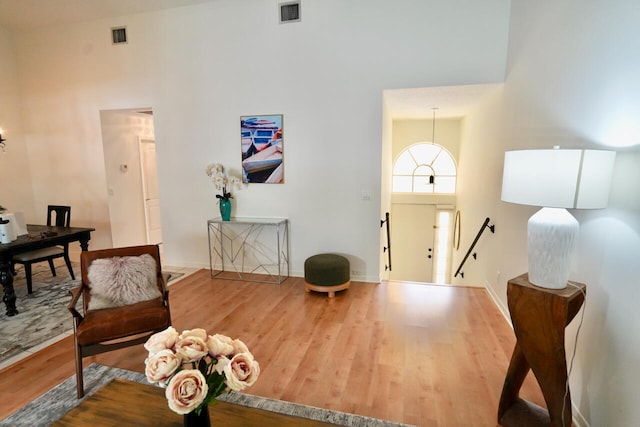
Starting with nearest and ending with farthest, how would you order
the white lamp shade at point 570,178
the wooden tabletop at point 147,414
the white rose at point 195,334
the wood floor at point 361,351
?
the white rose at point 195,334
the wooden tabletop at point 147,414
the white lamp shade at point 570,178
the wood floor at point 361,351

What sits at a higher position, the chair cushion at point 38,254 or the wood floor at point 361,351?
the chair cushion at point 38,254

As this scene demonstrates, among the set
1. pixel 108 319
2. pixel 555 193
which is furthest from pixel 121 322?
pixel 555 193

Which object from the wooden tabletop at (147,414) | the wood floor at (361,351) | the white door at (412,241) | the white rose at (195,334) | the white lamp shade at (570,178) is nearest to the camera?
the white rose at (195,334)

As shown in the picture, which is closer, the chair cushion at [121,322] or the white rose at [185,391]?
the white rose at [185,391]

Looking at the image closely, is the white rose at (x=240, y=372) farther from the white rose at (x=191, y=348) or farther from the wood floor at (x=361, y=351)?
the wood floor at (x=361, y=351)

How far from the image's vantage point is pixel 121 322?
A: 220cm

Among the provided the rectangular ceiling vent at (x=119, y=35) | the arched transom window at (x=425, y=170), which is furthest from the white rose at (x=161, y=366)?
the arched transom window at (x=425, y=170)

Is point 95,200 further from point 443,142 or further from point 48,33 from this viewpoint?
point 443,142

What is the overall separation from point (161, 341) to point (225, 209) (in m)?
A: 3.27

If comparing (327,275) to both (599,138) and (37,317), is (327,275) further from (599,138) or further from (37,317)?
(37,317)

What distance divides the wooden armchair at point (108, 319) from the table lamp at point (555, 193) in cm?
243

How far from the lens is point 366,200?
4.01 m

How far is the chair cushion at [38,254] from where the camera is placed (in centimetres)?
356

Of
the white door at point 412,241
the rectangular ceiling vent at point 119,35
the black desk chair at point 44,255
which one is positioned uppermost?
the rectangular ceiling vent at point 119,35
